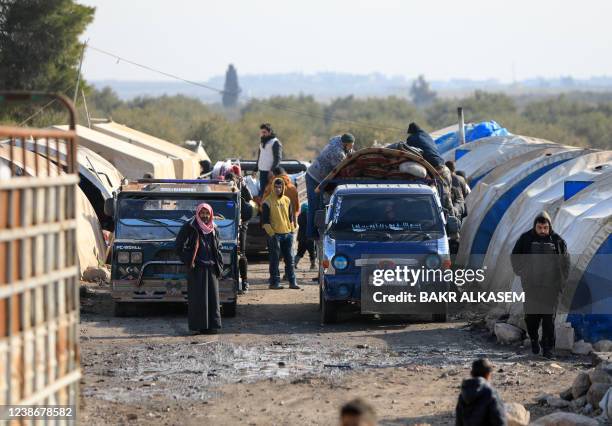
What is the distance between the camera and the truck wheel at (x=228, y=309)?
16750mm

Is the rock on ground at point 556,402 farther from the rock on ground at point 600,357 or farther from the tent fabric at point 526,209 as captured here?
the tent fabric at point 526,209

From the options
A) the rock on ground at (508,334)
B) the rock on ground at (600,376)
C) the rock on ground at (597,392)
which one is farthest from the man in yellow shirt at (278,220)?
the rock on ground at (597,392)

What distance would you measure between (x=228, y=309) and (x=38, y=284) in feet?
30.8

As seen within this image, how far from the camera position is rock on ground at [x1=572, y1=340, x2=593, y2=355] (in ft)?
45.9

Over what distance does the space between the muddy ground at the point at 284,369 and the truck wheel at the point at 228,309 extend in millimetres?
96

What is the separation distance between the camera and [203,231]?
15.0 m

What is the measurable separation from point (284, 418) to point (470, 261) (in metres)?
9.15

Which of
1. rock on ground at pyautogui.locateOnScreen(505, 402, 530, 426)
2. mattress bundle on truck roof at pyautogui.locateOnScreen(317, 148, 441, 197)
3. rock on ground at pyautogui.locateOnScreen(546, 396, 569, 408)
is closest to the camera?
rock on ground at pyautogui.locateOnScreen(505, 402, 530, 426)

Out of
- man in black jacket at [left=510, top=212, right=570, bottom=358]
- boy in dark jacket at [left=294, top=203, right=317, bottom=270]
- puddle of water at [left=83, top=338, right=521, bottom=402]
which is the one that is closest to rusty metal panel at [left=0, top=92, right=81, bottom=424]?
puddle of water at [left=83, top=338, right=521, bottom=402]

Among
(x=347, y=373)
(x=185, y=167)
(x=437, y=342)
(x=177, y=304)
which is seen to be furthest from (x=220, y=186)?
(x=185, y=167)

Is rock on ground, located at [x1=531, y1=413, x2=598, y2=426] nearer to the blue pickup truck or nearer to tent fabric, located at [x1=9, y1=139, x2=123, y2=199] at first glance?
the blue pickup truck

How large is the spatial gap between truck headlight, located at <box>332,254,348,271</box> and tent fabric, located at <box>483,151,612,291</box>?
267cm

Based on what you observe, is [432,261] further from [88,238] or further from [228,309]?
[88,238]

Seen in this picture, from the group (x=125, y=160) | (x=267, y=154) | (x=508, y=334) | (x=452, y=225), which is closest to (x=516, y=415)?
(x=508, y=334)
